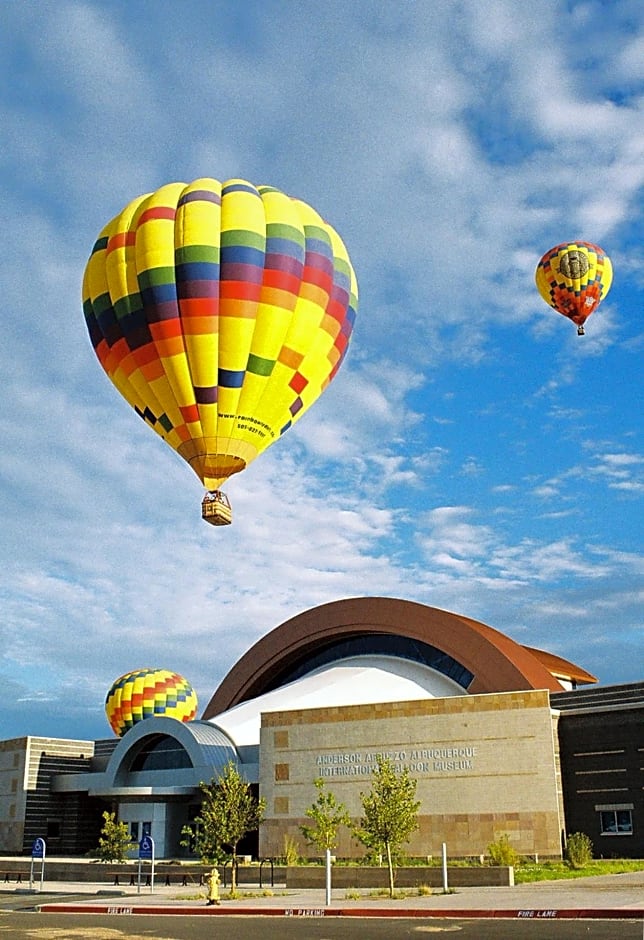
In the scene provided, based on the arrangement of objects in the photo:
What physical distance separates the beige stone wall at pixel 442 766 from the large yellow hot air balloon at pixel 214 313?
50.3 feet

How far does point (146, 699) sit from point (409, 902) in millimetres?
48502

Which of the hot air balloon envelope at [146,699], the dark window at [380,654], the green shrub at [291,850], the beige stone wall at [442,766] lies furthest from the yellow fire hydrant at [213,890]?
the hot air balloon envelope at [146,699]

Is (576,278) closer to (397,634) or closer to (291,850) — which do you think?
(397,634)

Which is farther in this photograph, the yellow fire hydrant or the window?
the window

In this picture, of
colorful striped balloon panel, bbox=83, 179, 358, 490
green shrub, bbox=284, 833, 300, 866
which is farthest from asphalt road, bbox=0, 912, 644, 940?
green shrub, bbox=284, 833, 300, 866

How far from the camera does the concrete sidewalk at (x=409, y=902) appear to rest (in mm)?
21922

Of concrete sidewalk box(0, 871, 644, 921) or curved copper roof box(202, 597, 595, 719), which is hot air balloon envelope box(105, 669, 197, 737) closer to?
curved copper roof box(202, 597, 595, 719)

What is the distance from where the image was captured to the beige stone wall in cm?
4175

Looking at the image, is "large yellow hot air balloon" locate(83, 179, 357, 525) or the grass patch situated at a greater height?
"large yellow hot air balloon" locate(83, 179, 357, 525)

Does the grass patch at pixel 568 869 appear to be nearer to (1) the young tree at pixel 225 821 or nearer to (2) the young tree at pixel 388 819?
(2) the young tree at pixel 388 819

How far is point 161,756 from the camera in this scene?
57.2m

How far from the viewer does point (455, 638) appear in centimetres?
5400

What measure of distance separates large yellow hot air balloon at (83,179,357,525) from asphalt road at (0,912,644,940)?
15039 millimetres

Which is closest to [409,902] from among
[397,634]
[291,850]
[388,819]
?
[388,819]
